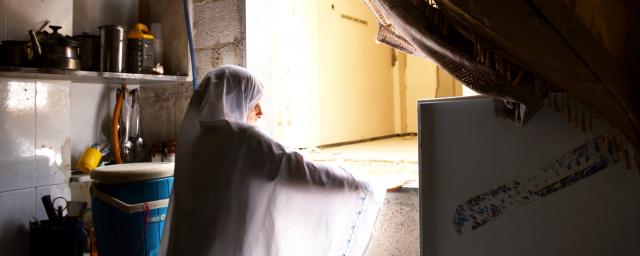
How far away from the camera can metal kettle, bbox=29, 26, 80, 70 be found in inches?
66.9

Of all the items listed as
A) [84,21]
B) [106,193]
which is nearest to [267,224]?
[106,193]

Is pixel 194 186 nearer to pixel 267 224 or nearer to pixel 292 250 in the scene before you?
pixel 267 224

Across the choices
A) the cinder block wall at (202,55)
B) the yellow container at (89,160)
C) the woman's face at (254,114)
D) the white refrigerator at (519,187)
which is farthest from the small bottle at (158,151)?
the white refrigerator at (519,187)

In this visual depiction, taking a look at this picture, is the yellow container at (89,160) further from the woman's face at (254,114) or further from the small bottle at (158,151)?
the woman's face at (254,114)

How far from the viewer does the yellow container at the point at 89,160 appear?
201 centimetres

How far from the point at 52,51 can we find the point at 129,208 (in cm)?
69

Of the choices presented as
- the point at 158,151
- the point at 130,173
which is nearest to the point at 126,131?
the point at 158,151

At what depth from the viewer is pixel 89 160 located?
6.62ft

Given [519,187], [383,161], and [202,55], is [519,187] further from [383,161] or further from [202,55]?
[202,55]

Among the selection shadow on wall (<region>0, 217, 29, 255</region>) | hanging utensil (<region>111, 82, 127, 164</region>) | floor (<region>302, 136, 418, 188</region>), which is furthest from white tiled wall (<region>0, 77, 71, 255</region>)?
floor (<region>302, 136, 418, 188</region>)

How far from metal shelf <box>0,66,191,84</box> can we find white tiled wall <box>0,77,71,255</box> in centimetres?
7

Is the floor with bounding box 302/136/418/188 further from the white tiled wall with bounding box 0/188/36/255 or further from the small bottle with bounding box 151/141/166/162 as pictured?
the white tiled wall with bounding box 0/188/36/255

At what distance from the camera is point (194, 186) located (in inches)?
54.3

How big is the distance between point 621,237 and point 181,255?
112 cm
